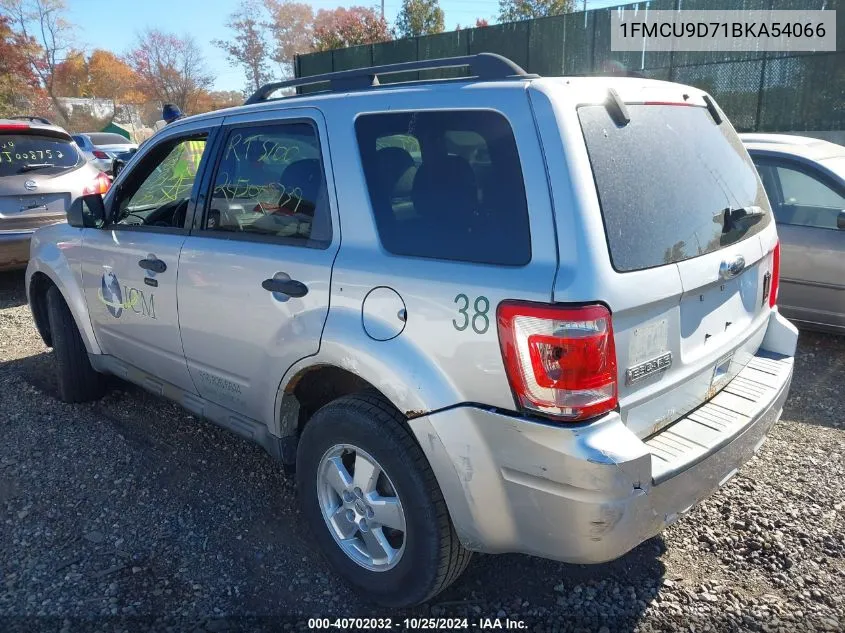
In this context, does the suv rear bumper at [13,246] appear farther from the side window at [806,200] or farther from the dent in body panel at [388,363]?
the side window at [806,200]

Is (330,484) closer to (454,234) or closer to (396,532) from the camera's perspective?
(396,532)

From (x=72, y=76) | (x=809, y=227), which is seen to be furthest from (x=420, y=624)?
(x=72, y=76)

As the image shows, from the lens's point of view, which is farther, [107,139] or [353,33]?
[353,33]

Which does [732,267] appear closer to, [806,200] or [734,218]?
[734,218]

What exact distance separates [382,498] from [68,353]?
2.90 meters

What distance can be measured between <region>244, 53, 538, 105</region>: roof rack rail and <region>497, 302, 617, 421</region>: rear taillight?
0.84 meters

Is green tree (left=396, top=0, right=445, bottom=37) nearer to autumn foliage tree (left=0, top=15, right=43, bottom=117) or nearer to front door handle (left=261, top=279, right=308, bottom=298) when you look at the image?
autumn foliage tree (left=0, top=15, right=43, bottom=117)

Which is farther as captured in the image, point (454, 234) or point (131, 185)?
point (131, 185)

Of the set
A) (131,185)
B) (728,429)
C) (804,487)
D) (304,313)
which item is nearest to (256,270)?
(304,313)

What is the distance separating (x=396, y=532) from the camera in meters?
2.61

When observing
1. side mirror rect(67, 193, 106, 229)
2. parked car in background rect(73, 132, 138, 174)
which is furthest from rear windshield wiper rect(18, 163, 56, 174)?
parked car in background rect(73, 132, 138, 174)

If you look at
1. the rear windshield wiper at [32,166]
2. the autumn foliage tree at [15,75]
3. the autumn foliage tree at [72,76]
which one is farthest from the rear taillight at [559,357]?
the autumn foliage tree at [72,76]

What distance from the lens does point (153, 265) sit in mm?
3369

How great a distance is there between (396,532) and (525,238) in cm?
131
